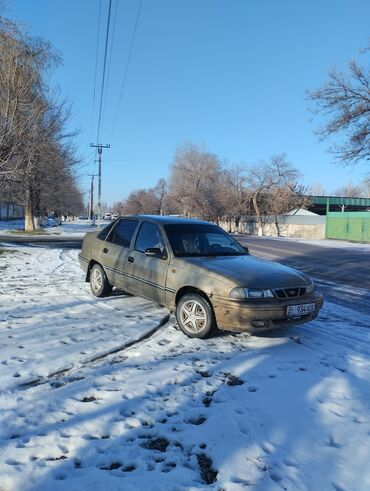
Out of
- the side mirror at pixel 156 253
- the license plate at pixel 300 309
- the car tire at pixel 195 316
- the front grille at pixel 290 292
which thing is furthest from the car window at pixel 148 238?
the license plate at pixel 300 309

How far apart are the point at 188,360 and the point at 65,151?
24.3 m

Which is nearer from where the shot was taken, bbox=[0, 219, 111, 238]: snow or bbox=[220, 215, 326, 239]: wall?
bbox=[0, 219, 111, 238]: snow

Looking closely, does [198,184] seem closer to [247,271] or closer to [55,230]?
[55,230]

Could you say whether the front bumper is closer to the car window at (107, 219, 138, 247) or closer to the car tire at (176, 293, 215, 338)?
the car tire at (176, 293, 215, 338)

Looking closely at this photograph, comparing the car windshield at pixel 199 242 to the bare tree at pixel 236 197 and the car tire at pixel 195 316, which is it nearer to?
the car tire at pixel 195 316

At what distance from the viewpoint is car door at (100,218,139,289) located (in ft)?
25.1

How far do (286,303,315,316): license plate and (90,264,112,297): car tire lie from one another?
3.72 m

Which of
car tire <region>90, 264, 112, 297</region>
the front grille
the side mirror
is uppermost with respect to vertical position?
the side mirror

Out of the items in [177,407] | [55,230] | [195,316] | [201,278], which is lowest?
[177,407]

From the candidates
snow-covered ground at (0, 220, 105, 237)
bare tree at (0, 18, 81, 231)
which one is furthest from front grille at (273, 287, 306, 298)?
snow-covered ground at (0, 220, 105, 237)

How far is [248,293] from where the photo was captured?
5.50 m

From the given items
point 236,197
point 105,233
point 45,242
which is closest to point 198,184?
point 236,197

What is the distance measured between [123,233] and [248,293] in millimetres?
3264

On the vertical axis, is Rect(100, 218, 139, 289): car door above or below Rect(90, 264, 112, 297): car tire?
above
